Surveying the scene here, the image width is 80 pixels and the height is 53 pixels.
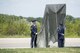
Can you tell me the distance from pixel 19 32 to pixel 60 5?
48.9 feet

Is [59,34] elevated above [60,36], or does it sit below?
above

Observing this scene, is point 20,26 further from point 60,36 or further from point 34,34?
point 60,36

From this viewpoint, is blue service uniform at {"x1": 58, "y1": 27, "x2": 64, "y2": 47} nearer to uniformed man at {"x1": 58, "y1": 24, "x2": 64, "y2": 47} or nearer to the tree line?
uniformed man at {"x1": 58, "y1": 24, "x2": 64, "y2": 47}

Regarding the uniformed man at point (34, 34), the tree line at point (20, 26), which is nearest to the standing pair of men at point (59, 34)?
the uniformed man at point (34, 34)

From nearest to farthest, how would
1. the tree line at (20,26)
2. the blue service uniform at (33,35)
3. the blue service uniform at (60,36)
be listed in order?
1. the blue service uniform at (60,36)
2. the blue service uniform at (33,35)
3. the tree line at (20,26)

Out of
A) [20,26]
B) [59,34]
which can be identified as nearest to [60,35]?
[59,34]

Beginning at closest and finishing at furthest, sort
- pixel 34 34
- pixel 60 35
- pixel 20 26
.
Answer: pixel 60 35 < pixel 34 34 < pixel 20 26

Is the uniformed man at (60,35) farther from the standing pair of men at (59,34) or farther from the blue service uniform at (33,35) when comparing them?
the blue service uniform at (33,35)

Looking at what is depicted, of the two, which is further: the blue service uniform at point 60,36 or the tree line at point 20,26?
the tree line at point 20,26

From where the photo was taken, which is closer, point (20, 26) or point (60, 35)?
point (60, 35)

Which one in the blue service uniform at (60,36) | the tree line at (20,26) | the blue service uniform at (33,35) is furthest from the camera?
the tree line at (20,26)

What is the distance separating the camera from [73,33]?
3541 cm

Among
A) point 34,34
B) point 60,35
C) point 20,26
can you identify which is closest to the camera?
point 60,35

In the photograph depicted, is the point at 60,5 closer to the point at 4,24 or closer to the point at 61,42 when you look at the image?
Result: the point at 61,42
